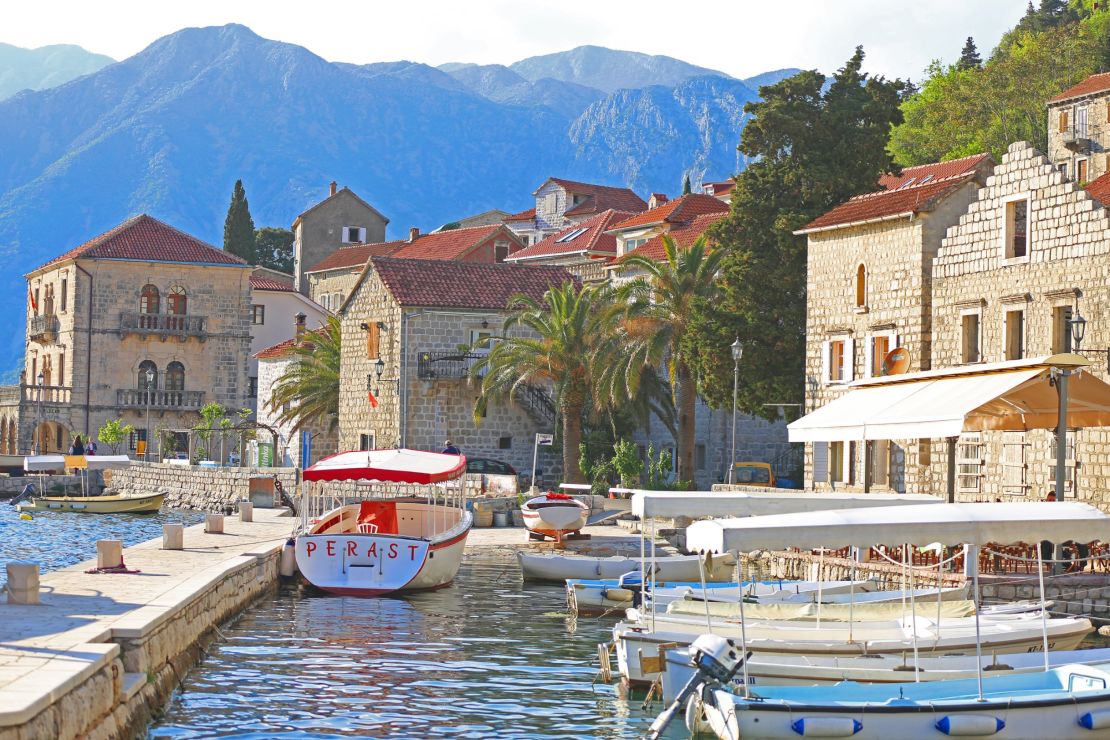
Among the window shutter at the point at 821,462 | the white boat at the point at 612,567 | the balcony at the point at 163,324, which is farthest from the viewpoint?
the balcony at the point at 163,324

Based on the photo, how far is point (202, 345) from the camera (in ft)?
252

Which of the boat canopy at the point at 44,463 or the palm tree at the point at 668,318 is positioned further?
the boat canopy at the point at 44,463

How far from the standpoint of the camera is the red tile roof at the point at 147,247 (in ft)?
247

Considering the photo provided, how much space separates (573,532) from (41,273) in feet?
168

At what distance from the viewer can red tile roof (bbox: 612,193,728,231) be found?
73.6 m

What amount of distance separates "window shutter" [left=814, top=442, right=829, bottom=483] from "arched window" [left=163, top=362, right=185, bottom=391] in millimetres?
41829

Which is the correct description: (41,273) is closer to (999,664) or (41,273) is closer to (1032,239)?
(1032,239)

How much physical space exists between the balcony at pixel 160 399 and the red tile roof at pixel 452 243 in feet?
54.3

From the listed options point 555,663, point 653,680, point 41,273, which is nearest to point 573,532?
point 555,663

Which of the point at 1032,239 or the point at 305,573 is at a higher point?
the point at 1032,239

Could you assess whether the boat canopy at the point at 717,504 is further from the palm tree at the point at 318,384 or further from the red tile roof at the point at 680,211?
the red tile roof at the point at 680,211

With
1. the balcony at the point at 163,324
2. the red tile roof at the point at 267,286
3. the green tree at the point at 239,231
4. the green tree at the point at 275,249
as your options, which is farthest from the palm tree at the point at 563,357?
the green tree at the point at 275,249

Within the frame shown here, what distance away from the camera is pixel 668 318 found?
155 feet

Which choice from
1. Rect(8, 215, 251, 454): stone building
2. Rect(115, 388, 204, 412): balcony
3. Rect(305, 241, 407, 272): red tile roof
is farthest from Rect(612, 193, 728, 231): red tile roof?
Rect(305, 241, 407, 272): red tile roof
